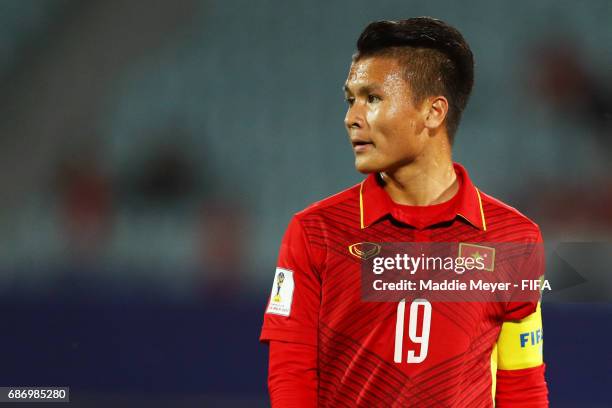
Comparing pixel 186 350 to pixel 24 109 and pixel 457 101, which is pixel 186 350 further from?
pixel 457 101

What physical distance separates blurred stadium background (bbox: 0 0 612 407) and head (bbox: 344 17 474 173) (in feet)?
5.55

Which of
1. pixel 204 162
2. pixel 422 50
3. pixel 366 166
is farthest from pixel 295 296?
pixel 204 162

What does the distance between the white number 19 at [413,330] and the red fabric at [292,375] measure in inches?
5.6

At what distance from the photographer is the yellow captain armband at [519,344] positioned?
5.27 ft

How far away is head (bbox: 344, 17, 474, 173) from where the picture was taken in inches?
61.7

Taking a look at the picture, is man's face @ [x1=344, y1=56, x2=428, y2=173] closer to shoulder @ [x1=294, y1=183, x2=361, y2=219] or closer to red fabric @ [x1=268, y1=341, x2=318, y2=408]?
shoulder @ [x1=294, y1=183, x2=361, y2=219]

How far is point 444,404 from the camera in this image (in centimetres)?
153

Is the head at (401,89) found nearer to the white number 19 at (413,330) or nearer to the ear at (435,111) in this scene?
the ear at (435,111)

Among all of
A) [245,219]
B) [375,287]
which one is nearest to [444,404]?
[375,287]

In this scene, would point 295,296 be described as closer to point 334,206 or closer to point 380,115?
point 334,206

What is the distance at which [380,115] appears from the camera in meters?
1.56

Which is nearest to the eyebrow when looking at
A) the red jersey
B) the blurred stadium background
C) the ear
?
the ear

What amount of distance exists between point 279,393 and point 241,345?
69.6 inches

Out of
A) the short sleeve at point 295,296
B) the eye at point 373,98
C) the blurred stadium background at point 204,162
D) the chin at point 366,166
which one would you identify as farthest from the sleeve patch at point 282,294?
the blurred stadium background at point 204,162
